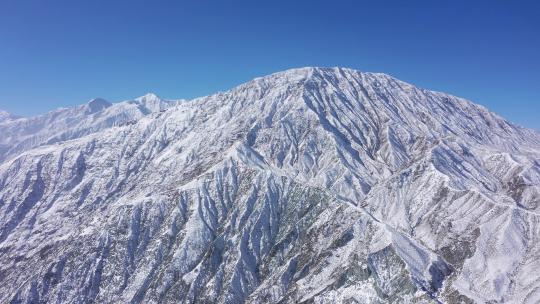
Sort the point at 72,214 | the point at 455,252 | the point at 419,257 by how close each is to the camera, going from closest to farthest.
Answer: the point at 419,257, the point at 455,252, the point at 72,214

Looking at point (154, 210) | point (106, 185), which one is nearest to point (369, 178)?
point (154, 210)

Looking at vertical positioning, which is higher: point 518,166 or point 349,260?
point 518,166

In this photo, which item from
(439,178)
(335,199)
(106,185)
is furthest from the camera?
(106,185)

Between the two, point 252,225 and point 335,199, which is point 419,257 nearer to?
point 335,199

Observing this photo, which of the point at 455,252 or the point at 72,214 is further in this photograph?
the point at 72,214

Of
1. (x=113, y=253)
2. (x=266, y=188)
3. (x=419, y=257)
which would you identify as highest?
(x=266, y=188)

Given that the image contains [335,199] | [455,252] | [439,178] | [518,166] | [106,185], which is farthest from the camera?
[106,185]

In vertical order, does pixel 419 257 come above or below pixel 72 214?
below

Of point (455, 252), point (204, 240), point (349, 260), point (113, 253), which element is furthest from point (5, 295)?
point (455, 252)

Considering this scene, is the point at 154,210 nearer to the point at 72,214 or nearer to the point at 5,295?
the point at 5,295
